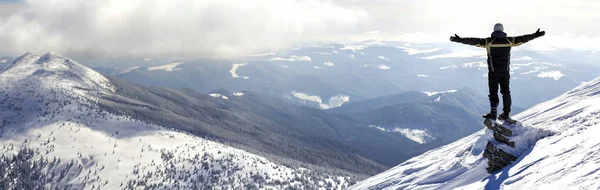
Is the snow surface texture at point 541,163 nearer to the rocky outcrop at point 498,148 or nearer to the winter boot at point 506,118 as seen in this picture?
the rocky outcrop at point 498,148

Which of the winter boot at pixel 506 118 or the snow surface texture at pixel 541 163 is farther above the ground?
the winter boot at pixel 506 118

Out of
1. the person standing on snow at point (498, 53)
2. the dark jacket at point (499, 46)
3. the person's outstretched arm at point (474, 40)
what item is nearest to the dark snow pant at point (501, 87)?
the person standing on snow at point (498, 53)

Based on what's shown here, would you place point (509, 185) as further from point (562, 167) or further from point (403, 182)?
point (403, 182)

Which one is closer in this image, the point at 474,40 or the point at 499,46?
the point at 499,46

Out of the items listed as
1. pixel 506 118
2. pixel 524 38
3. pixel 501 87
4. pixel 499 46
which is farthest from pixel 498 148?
pixel 524 38

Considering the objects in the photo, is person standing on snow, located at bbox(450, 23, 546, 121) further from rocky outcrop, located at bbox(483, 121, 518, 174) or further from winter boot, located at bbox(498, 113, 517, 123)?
rocky outcrop, located at bbox(483, 121, 518, 174)

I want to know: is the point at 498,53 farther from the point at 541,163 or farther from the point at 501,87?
the point at 541,163

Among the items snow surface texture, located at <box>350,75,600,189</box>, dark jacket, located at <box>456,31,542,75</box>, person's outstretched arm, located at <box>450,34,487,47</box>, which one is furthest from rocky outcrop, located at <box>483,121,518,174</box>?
person's outstretched arm, located at <box>450,34,487,47</box>
